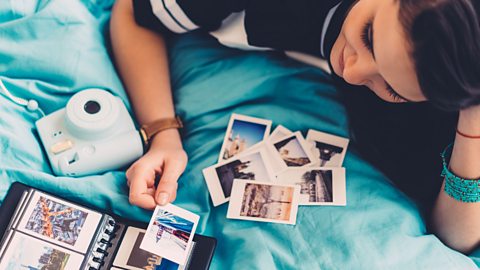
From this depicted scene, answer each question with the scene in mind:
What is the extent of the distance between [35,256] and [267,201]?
1.43ft

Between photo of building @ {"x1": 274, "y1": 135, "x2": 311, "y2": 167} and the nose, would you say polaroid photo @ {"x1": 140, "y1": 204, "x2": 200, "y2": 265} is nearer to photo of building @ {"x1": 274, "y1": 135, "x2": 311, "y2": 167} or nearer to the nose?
photo of building @ {"x1": 274, "y1": 135, "x2": 311, "y2": 167}

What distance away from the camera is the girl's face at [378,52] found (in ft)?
2.74

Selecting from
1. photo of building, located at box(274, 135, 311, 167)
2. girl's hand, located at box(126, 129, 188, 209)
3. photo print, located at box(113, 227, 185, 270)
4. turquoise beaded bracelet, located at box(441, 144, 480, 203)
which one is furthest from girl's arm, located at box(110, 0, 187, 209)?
turquoise beaded bracelet, located at box(441, 144, 480, 203)

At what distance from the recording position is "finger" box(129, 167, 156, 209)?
41.3 inches

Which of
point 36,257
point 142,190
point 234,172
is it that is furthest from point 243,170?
point 36,257

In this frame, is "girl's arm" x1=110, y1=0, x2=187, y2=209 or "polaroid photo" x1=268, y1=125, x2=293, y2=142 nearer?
"girl's arm" x1=110, y1=0, x2=187, y2=209

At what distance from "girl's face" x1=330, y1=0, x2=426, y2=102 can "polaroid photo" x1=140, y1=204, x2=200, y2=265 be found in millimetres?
385

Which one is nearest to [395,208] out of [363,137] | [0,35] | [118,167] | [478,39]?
[363,137]

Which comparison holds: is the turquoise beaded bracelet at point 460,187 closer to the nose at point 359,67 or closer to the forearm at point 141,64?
the nose at point 359,67

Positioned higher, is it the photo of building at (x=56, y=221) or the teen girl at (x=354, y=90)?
the teen girl at (x=354, y=90)

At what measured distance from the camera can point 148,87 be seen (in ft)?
3.98

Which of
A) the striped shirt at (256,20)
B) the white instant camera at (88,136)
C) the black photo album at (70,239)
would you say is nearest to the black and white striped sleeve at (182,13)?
the striped shirt at (256,20)

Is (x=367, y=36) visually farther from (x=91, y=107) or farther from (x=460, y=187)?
(x=91, y=107)

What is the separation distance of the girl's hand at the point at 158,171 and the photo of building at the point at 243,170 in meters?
0.08
